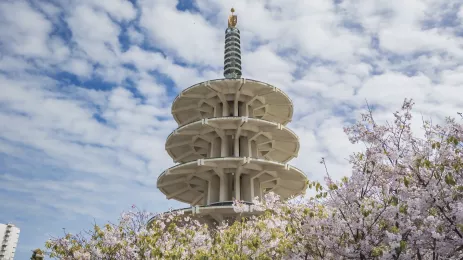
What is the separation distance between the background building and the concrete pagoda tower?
136939 millimetres

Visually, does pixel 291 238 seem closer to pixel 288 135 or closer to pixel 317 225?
pixel 317 225

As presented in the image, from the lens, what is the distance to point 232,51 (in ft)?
176

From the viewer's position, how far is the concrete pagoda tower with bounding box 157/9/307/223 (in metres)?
38.5

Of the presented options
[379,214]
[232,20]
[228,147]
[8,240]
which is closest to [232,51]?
[232,20]

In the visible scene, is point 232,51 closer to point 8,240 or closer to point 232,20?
point 232,20

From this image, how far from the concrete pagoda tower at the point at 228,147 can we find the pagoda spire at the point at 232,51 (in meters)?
7.16

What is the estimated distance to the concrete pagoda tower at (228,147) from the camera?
3850 cm

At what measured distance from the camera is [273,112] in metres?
47.9

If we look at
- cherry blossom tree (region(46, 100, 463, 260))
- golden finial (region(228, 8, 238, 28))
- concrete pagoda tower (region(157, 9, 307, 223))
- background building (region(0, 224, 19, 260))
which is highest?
golden finial (region(228, 8, 238, 28))

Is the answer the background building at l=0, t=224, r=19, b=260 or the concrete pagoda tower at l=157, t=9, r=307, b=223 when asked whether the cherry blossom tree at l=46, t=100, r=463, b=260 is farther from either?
the background building at l=0, t=224, r=19, b=260

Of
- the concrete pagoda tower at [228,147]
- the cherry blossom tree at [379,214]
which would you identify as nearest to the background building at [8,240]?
the concrete pagoda tower at [228,147]

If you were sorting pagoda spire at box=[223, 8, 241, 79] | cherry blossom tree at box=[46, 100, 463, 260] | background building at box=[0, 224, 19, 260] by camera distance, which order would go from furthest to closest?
background building at box=[0, 224, 19, 260]
pagoda spire at box=[223, 8, 241, 79]
cherry blossom tree at box=[46, 100, 463, 260]

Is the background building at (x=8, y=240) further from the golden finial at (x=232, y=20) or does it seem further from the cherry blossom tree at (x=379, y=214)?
the cherry blossom tree at (x=379, y=214)

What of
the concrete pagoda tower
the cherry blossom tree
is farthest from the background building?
the cherry blossom tree
